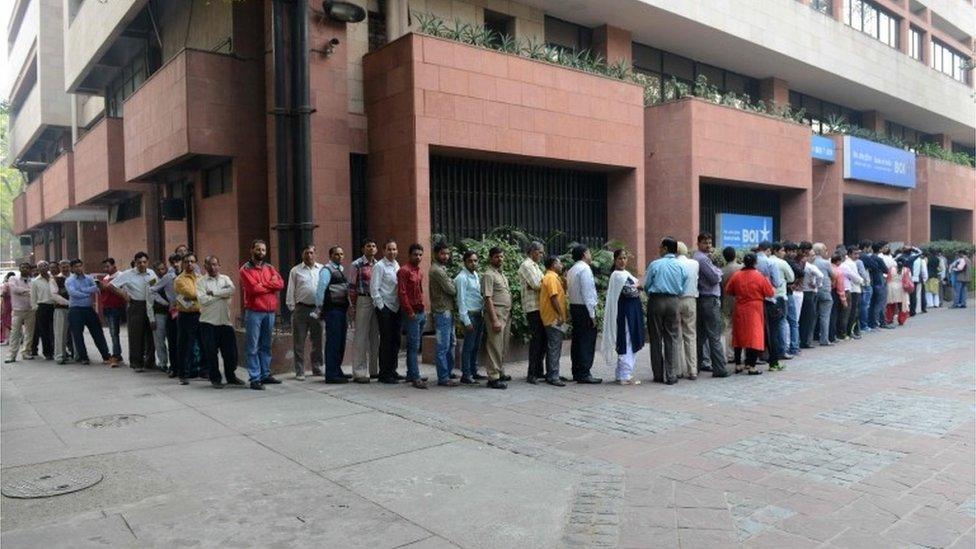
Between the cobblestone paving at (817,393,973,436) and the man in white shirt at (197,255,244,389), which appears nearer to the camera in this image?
the cobblestone paving at (817,393,973,436)

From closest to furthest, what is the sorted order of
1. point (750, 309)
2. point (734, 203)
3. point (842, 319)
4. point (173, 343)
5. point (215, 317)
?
point (215, 317) < point (750, 309) < point (173, 343) < point (842, 319) < point (734, 203)

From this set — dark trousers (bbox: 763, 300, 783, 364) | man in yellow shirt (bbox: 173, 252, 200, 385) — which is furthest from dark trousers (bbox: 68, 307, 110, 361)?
dark trousers (bbox: 763, 300, 783, 364)

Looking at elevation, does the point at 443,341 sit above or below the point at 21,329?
above

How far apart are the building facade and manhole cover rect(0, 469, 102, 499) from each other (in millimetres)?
5670

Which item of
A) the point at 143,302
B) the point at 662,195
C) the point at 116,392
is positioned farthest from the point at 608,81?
the point at 116,392

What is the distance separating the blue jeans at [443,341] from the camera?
9.16 meters

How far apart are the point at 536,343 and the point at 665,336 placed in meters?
1.71

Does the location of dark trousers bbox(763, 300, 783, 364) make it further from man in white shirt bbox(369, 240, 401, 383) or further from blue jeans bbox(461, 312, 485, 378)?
man in white shirt bbox(369, 240, 401, 383)

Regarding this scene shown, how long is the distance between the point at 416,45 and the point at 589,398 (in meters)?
6.62

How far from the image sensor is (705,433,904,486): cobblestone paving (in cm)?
554

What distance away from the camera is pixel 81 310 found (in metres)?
12.1

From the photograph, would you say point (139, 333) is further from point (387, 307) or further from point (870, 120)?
Answer: point (870, 120)

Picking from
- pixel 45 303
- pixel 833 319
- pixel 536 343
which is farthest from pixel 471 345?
pixel 45 303

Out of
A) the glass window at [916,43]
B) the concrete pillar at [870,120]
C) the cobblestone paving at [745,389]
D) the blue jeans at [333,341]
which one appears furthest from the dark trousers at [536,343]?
the glass window at [916,43]
